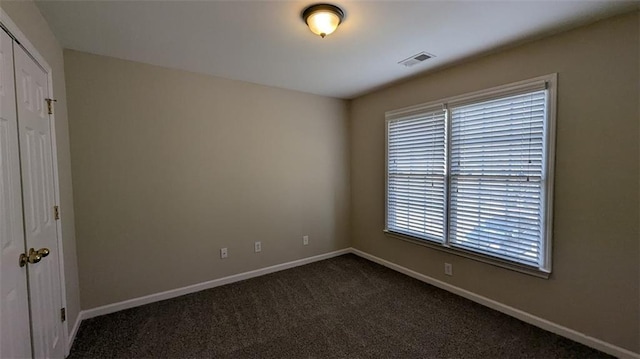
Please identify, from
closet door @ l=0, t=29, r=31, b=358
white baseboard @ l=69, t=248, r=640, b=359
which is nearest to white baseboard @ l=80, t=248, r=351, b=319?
white baseboard @ l=69, t=248, r=640, b=359

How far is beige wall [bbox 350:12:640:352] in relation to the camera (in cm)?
193

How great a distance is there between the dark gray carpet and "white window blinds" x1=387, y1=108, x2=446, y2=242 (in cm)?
75

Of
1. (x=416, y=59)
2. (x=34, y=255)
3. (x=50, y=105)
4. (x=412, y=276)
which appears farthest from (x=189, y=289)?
(x=416, y=59)

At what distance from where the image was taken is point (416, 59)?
8.98 ft

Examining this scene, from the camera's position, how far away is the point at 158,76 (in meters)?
2.82

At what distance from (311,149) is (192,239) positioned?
76.8 inches

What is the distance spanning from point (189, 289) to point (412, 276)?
2.68m

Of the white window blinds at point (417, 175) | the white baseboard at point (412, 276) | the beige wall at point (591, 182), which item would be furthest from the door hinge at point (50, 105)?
the beige wall at point (591, 182)

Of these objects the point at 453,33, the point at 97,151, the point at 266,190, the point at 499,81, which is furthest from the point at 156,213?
the point at 499,81

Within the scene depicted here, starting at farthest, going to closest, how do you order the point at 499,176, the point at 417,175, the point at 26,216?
1. the point at 417,175
2. the point at 499,176
3. the point at 26,216

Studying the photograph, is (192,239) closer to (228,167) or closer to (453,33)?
(228,167)

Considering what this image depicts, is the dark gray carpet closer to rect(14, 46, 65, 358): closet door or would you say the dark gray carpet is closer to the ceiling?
rect(14, 46, 65, 358): closet door

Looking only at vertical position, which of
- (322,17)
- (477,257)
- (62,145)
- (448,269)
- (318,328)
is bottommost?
(318,328)

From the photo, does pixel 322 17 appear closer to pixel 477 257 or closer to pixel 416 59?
pixel 416 59
